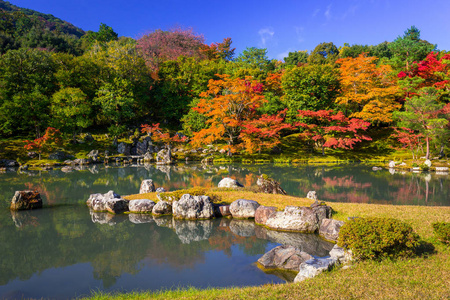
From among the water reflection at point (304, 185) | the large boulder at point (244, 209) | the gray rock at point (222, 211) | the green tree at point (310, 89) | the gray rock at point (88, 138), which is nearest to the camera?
the large boulder at point (244, 209)

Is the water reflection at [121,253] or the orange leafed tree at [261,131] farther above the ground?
the orange leafed tree at [261,131]

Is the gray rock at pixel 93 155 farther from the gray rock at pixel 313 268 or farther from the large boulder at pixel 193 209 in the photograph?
the gray rock at pixel 313 268

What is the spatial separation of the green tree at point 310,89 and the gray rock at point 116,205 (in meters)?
25.1

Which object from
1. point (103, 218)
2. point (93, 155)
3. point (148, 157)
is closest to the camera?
point (103, 218)

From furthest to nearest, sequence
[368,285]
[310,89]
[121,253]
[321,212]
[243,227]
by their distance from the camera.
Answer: [310,89], [243,227], [321,212], [121,253], [368,285]

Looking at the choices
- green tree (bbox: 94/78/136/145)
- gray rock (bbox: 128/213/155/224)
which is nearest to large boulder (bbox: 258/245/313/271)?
gray rock (bbox: 128/213/155/224)

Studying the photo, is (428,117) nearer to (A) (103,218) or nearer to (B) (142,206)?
(B) (142,206)

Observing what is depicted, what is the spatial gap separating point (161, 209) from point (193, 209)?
4.83 feet

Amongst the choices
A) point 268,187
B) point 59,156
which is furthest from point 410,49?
point 59,156

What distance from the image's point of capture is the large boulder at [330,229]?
8055 millimetres

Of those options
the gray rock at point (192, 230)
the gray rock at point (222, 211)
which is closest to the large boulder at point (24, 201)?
the gray rock at point (192, 230)

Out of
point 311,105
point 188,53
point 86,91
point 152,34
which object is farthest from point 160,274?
point 152,34

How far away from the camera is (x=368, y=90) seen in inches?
1264

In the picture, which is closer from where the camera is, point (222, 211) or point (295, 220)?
point (295, 220)
